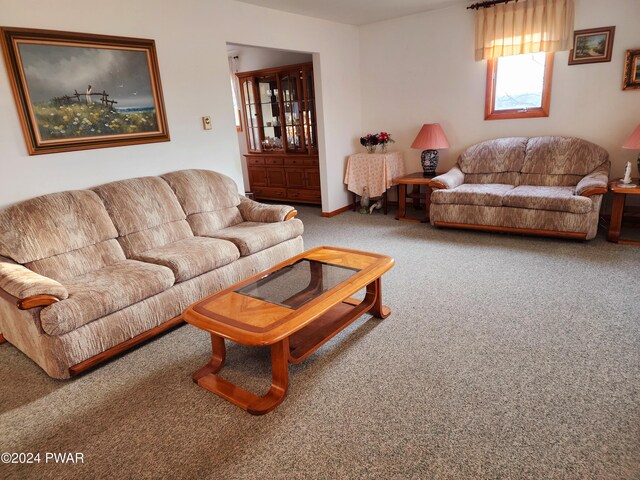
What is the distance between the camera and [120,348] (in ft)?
7.82

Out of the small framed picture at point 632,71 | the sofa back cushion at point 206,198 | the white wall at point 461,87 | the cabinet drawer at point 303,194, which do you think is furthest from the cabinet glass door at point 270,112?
the small framed picture at point 632,71

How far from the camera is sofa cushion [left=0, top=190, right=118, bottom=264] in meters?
2.46

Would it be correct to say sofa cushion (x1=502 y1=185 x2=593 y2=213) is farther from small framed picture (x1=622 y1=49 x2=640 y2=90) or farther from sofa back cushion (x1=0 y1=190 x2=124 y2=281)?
sofa back cushion (x1=0 y1=190 x2=124 y2=281)

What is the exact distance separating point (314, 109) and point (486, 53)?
2302 mm

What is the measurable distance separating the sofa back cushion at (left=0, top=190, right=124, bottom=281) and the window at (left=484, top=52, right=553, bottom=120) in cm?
435

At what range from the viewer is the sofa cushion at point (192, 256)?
106 inches

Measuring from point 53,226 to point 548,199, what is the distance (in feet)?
13.5

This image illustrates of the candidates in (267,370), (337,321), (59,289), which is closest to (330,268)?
(337,321)

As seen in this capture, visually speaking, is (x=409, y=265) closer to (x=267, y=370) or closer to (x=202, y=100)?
(x=267, y=370)

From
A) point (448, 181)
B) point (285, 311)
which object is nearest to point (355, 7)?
point (448, 181)

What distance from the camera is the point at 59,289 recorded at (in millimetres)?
2162

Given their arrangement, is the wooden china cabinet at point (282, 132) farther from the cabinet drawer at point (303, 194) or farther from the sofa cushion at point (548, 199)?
the sofa cushion at point (548, 199)

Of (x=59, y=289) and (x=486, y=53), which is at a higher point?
(x=486, y=53)

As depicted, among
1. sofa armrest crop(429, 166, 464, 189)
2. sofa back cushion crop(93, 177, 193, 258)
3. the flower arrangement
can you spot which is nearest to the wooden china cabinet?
the flower arrangement
